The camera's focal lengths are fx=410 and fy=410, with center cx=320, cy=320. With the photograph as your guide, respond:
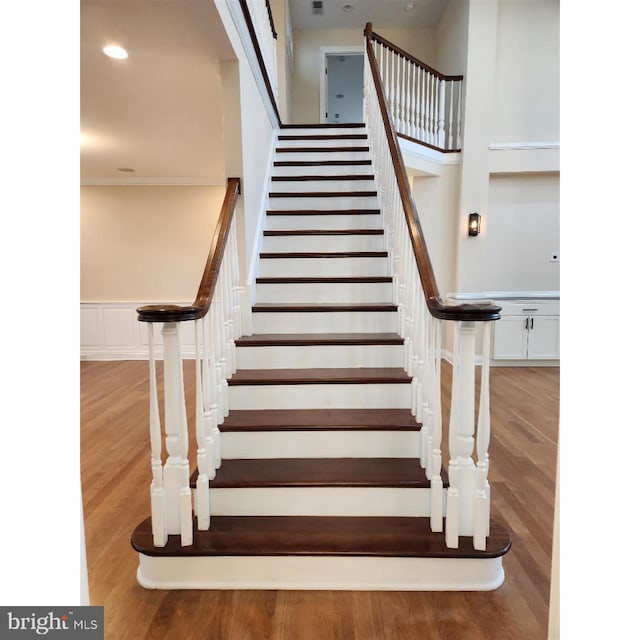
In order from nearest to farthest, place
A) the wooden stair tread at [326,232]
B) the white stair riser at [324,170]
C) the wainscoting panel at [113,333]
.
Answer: the wooden stair tread at [326,232]
the white stair riser at [324,170]
the wainscoting panel at [113,333]

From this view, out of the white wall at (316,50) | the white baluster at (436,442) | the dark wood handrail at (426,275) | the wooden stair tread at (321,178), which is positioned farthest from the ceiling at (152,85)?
the white wall at (316,50)

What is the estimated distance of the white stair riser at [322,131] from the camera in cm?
468

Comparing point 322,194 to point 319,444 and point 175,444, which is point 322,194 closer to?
point 319,444

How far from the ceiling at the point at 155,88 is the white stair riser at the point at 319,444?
205cm

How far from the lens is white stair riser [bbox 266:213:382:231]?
347cm

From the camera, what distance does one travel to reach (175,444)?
1688mm

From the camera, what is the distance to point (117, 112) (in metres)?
3.36

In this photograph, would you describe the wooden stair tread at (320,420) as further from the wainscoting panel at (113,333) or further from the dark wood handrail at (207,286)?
the wainscoting panel at (113,333)

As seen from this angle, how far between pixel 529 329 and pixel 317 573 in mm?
4657

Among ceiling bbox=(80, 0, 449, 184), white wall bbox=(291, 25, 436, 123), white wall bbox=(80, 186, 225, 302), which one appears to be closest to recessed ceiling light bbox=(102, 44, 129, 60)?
ceiling bbox=(80, 0, 449, 184)

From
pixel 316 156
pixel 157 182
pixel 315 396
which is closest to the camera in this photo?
pixel 315 396

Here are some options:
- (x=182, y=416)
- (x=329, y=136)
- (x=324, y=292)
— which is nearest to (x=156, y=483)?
(x=182, y=416)
